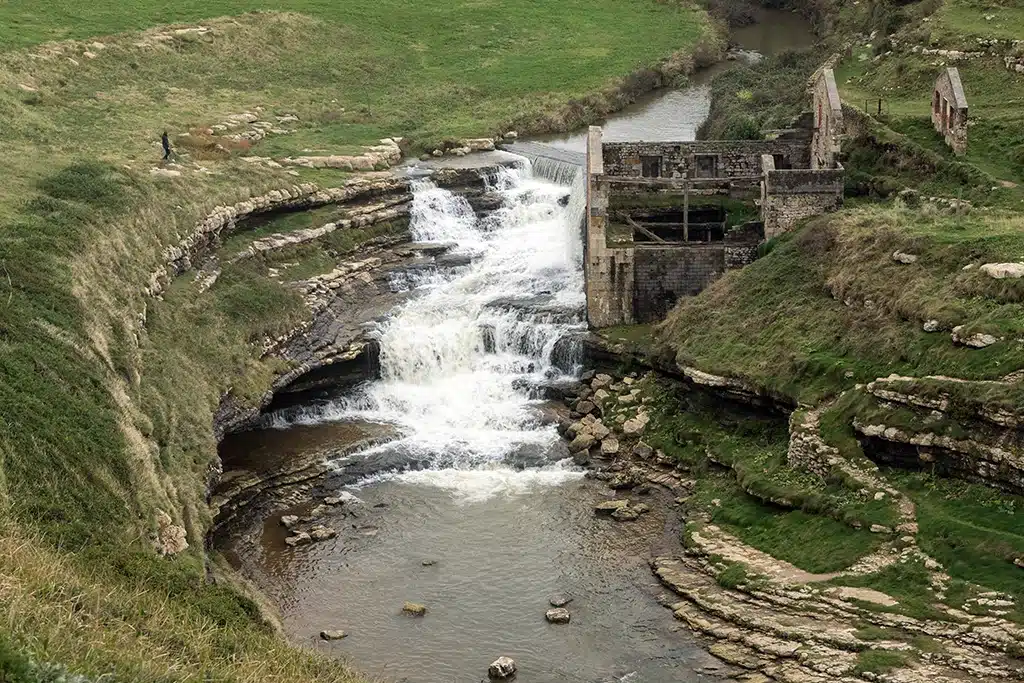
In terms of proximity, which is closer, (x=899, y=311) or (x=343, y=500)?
(x=899, y=311)

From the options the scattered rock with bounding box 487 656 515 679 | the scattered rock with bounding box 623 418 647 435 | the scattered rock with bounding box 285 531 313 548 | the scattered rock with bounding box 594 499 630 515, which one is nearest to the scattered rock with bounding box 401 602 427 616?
the scattered rock with bounding box 487 656 515 679

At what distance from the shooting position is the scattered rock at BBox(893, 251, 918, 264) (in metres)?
38.1

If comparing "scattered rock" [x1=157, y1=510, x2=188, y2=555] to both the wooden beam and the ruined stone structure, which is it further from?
the ruined stone structure

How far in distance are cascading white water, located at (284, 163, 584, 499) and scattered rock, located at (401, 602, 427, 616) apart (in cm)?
608

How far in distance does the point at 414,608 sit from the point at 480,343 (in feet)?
51.1

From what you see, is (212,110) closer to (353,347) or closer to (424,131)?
(424,131)

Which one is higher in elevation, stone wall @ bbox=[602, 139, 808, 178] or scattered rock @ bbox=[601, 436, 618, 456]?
stone wall @ bbox=[602, 139, 808, 178]

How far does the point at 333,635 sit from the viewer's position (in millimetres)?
32375

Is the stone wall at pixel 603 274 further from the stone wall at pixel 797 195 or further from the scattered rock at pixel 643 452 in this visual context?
the scattered rock at pixel 643 452

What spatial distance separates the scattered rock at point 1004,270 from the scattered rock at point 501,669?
15.1 m

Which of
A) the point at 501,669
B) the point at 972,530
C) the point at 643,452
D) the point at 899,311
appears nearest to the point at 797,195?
the point at 899,311

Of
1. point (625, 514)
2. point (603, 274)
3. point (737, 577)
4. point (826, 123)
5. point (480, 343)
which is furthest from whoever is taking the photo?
point (826, 123)

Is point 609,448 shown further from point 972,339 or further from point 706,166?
point 706,166

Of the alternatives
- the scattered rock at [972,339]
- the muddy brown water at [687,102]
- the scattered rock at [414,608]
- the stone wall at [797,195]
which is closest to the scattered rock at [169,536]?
the scattered rock at [414,608]
